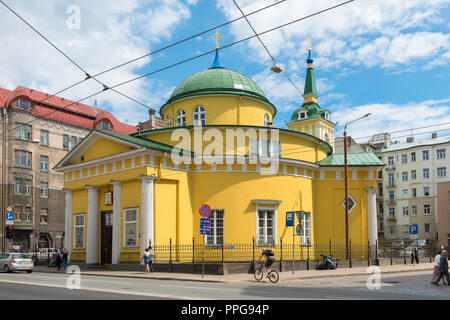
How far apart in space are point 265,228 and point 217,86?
32.8 feet

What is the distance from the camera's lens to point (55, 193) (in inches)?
2238

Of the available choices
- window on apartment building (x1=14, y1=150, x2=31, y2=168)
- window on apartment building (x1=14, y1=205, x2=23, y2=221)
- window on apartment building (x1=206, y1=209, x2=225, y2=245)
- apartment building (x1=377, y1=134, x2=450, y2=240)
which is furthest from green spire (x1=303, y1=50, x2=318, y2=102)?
window on apartment building (x1=206, y1=209, x2=225, y2=245)

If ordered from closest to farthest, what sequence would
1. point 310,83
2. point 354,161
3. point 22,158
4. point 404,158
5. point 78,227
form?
point 78,227 < point 354,161 < point 22,158 < point 310,83 < point 404,158

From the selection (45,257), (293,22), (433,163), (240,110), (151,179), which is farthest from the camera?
(433,163)

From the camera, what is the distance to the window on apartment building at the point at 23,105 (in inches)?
2050

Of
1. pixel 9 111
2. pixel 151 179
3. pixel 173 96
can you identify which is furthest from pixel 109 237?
pixel 9 111

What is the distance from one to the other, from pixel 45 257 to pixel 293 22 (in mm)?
30219

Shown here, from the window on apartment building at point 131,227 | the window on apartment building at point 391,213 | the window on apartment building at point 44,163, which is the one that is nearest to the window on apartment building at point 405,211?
the window on apartment building at point 391,213

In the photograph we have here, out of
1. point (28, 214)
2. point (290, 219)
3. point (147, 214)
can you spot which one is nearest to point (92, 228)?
point (147, 214)

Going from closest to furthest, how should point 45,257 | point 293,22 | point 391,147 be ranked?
point 293,22 → point 45,257 → point 391,147

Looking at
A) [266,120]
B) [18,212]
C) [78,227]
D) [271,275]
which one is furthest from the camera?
[18,212]

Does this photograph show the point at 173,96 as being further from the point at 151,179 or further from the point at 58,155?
the point at 58,155

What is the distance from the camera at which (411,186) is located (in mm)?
73625

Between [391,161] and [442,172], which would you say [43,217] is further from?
[442,172]
